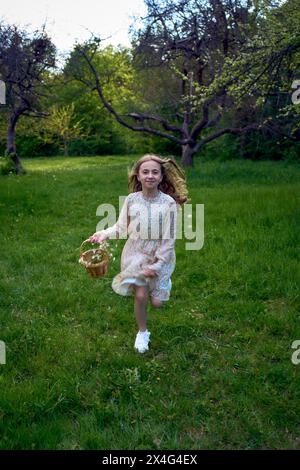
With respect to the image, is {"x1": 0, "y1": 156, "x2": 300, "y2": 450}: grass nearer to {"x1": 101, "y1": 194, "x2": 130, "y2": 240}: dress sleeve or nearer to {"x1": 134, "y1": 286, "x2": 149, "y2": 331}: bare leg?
{"x1": 134, "y1": 286, "x2": 149, "y2": 331}: bare leg

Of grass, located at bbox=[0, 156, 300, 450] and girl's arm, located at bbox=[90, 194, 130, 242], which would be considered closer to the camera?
grass, located at bbox=[0, 156, 300, 450]

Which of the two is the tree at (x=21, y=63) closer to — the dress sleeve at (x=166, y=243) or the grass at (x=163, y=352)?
the grass at (x=163, y=352)

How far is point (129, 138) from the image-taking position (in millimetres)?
31891

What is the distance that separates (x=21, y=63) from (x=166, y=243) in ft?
44.3

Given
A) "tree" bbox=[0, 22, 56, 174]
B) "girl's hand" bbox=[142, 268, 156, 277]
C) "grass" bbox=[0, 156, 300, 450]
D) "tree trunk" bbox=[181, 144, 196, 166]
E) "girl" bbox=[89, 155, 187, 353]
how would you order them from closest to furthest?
"grass" bbox=[0, 156, 300, 450], "girl's hand" bbox=[142, 268, 156, 277], "girl" bbox=[89, 155, 187, 353], "tree" bbox=[0, 22, 56, 174], "tree trunk" bbox=[181, 144, 196, 166]

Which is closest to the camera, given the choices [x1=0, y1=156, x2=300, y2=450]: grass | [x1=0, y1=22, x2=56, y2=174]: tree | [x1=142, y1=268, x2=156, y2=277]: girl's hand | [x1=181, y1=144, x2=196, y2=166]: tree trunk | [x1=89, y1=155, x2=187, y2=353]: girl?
[x1=0, y1=156, x2=300, y2=450]: grass

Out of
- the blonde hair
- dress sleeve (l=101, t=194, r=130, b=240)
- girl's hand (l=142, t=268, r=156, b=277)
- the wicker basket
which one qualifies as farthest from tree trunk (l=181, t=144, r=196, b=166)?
girl's hand (l=142, t=268, r=156, b=277)

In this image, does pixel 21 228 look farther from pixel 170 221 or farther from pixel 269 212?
pixel 170 221

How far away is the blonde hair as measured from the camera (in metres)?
4.04

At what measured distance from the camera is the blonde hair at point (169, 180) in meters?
4.04

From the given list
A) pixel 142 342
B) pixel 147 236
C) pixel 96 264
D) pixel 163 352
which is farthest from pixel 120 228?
pixel 163 352

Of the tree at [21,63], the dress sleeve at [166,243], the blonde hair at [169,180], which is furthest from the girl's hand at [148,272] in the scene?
the tree at [21,63]

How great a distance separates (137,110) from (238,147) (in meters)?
5.83

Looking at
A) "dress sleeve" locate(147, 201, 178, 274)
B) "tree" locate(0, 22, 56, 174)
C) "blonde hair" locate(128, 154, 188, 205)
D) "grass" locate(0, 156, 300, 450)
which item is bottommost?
"grass" locate(0, 156, 300, 450)
